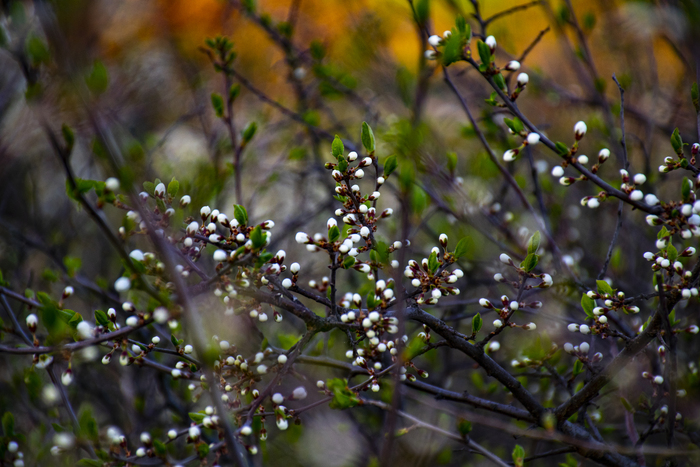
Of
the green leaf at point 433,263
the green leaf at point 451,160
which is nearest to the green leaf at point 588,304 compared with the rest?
the green leaf at point 433,263

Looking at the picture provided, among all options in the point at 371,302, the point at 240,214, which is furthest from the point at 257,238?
the point at 371,302

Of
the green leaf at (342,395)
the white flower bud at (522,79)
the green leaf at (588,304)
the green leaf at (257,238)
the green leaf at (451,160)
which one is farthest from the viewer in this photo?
the green leaf at (451,160)

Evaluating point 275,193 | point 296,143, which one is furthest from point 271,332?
point 275,193

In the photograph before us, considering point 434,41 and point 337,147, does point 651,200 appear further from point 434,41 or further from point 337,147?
point 337,147

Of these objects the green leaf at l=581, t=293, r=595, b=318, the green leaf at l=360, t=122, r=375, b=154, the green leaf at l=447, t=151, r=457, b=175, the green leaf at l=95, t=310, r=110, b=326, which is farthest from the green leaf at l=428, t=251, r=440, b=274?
the green leaf at l=95, t=310, r=110, b=326

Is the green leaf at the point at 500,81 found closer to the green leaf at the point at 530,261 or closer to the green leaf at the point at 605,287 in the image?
the green leaf at the point at 530,261
